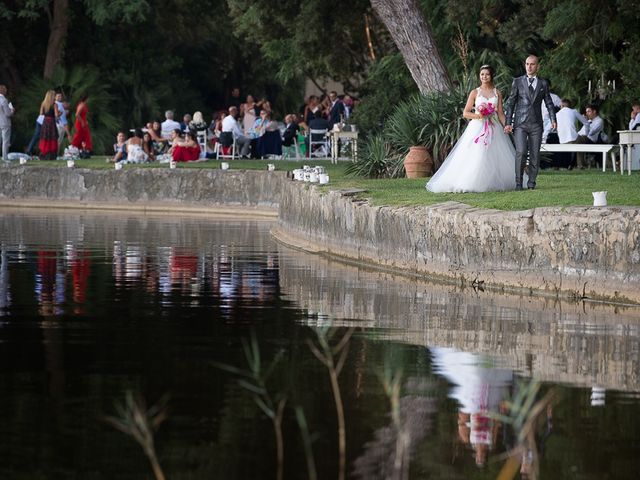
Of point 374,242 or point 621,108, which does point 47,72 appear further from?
point 374,242

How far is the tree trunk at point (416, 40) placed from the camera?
29.6 meters

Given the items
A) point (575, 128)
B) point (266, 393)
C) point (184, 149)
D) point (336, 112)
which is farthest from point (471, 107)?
point (336, 112)

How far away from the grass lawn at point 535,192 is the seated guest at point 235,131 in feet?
31.5

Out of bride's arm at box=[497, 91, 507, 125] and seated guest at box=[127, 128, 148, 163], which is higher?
bride's arm at box=[497, 91, 507, 125]

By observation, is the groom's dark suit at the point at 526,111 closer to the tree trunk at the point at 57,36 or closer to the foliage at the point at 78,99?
the foliage at the point at 78,99

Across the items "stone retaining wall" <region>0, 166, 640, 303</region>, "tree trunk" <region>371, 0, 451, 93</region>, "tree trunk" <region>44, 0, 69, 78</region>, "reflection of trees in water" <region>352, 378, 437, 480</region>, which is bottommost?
"reflection of trees in water" <region>352, 378, 437, 480</region>

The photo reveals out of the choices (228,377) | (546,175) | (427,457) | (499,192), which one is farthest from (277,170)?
(427,457)

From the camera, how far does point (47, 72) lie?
44.9 m

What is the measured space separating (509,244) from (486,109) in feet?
18.5

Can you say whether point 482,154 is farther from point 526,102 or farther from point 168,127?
point 168,127

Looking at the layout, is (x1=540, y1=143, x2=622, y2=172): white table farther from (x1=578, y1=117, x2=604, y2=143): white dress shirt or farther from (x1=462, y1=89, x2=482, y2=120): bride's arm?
(x1=462, y1=89, x2=482, y2=120): bride's arm

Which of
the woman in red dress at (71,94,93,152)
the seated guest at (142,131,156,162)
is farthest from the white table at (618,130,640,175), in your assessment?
the woman in red dress at (71,94,93,152)

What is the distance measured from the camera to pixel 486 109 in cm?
2173

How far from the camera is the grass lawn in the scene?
60.8ft
